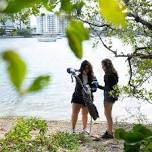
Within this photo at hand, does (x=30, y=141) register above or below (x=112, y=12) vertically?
below

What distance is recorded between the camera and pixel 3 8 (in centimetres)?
60

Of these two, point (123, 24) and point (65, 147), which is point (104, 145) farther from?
point (123, 24)

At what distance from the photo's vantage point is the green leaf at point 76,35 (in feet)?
2.07

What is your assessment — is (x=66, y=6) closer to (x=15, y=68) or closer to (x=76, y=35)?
(x=76, y=35)

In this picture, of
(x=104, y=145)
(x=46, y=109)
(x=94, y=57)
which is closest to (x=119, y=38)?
(x=104, y=145)

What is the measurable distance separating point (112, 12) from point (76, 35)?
8cm

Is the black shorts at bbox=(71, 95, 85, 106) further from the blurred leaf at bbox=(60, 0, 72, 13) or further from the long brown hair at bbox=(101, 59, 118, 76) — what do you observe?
the blurred leaf at bbox=(60, 0, 72, 13)

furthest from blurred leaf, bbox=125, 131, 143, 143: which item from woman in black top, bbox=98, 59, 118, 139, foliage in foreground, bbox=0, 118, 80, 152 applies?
woman in black top, bbox=98, 59, 118, 139

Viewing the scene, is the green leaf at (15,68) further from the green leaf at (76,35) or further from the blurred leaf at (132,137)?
the blurred leaf at (132,137)

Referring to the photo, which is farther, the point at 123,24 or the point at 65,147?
the point at 65,147

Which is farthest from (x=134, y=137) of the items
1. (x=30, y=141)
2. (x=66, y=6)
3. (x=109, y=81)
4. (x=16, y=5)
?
(x=109, y=81)

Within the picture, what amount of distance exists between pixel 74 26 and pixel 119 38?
33.4 feet

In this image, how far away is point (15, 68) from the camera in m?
0.55

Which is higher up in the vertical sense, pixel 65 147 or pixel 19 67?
pixel 19 67
